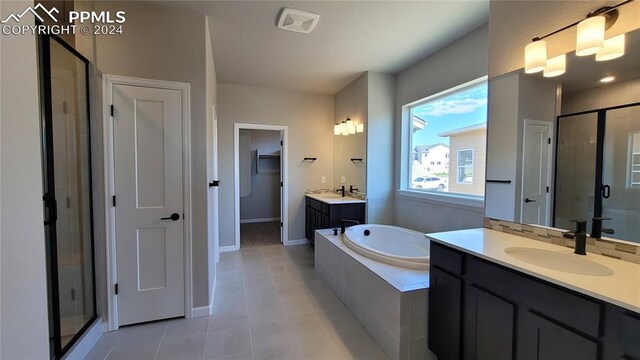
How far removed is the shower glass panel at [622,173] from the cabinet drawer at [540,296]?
604 mm

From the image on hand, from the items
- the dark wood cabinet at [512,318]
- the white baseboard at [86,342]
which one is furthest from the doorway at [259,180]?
the dark wood cabinet at [512,318]

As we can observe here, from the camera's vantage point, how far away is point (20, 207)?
2.41 feet

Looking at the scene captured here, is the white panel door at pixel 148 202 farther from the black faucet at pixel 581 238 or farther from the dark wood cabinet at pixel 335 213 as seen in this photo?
the black faucet at pixel 581 238

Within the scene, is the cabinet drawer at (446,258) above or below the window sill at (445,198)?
below

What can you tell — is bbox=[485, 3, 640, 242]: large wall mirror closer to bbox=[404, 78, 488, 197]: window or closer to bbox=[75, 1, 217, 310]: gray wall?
bbox=[404, 78, 488, 197]: window

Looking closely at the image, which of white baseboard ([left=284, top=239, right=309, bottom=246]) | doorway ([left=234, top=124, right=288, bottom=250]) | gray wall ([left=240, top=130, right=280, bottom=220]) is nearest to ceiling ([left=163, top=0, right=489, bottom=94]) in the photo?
doorway ([left=234, top=124, right=288, bottom=250])

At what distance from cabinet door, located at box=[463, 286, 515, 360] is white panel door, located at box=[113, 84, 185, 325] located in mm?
2203

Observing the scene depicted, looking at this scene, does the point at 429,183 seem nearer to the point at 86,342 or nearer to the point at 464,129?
the point at 464,129

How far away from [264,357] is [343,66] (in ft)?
10.9

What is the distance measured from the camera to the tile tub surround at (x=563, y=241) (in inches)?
49.7

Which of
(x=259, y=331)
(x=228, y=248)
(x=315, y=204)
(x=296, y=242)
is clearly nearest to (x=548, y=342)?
(x=259, y=331)

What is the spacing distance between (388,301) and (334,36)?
2.54m

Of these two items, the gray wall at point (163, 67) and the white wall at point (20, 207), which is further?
the gray wall at point (163, 67)

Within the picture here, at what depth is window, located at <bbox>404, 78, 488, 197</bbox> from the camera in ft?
9.00
